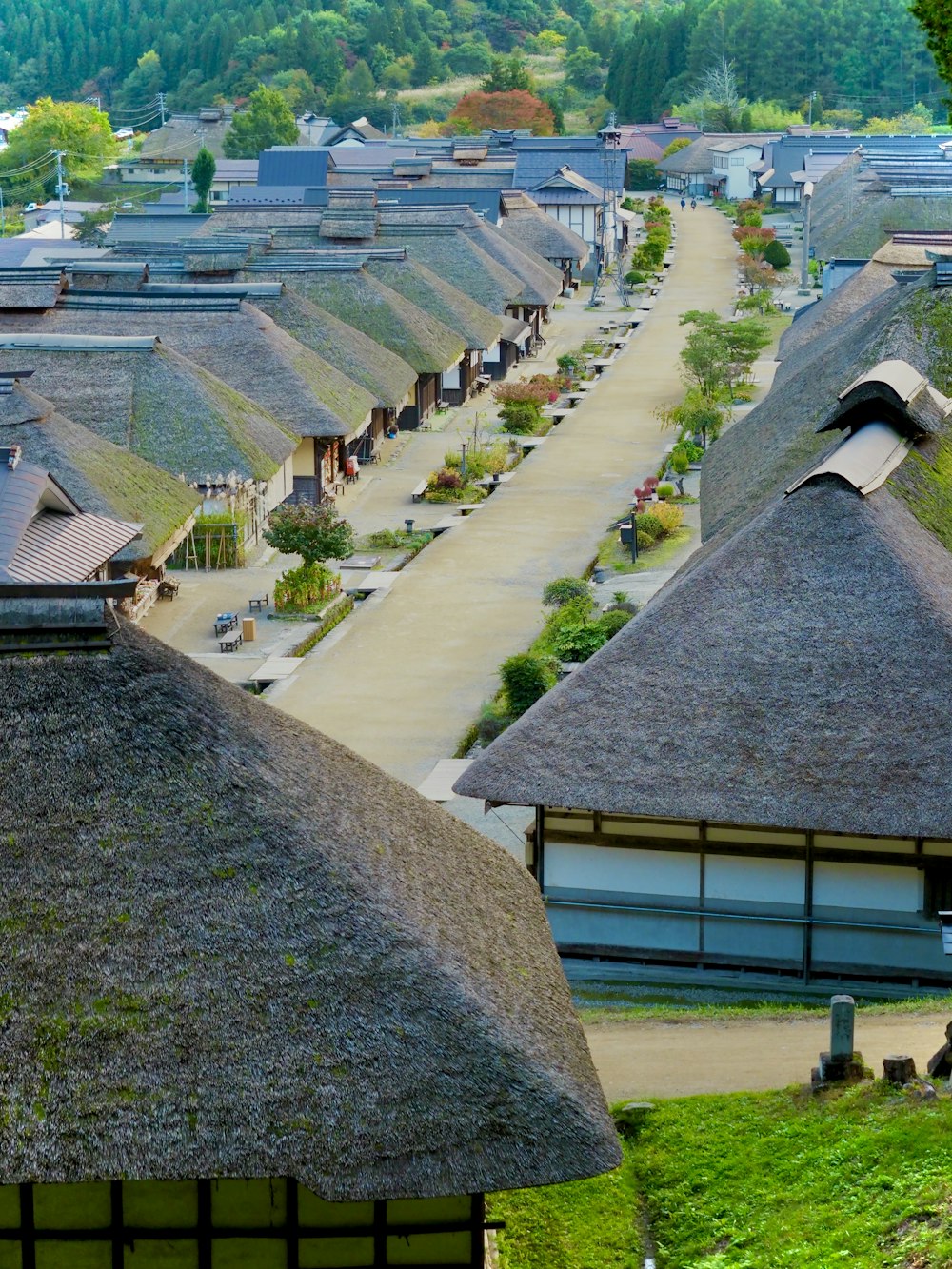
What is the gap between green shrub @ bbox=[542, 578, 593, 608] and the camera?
35.8 m

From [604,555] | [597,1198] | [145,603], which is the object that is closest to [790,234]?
[604,555]

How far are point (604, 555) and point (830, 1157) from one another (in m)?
27.2

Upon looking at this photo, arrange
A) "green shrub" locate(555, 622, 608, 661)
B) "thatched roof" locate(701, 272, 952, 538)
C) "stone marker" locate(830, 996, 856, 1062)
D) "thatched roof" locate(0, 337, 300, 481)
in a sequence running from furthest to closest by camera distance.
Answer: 1. "thatched roof" locate(0, 337, 300, 481)
2. "green shrub" locate(555, 622, 608, 661)
3. "thatched roof" locate(701, 272, 952, 538)
4. "stone marker" locate(830, 996, 856, 1062)

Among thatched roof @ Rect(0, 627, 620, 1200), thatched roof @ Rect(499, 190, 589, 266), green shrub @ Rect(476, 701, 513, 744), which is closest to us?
thatched roof @ Rect(0, 627, 620, 1200)

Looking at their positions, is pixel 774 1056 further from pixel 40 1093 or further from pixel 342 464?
pixel 342 464

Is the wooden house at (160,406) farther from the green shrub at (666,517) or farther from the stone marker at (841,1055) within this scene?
the stone marker at (841,1055)

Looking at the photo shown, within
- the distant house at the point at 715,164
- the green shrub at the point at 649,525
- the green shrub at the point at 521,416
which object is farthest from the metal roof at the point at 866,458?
the distant house at the point at 715,164

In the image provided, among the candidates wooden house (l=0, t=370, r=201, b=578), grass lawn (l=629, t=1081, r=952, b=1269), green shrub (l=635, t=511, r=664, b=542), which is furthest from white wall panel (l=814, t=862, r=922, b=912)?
green shrub (l=635, t=511, r=664, b=542)

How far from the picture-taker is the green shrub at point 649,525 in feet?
136

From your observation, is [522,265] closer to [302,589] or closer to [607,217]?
[607,217]

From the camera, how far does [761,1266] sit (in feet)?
43.4

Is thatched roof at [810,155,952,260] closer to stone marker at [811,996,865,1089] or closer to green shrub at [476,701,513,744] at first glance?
green shrub at [476,701,513,744]

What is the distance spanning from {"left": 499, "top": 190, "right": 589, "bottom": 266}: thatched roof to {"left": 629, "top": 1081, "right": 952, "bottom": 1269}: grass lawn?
67.7 meters

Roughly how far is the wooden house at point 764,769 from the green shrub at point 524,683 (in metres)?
7.41
